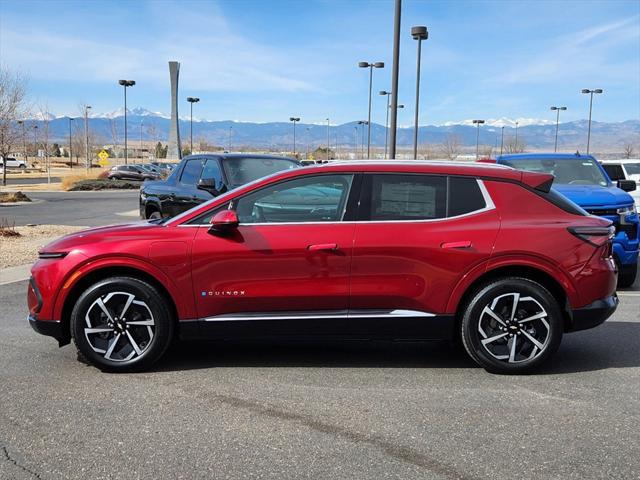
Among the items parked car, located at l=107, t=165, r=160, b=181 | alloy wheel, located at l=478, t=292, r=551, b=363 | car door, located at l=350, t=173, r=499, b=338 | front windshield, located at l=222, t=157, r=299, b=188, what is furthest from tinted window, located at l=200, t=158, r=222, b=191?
parked car, located at l=107, t=165, r=160, b=181

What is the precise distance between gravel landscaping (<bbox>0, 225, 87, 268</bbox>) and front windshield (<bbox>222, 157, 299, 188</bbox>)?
148 inches

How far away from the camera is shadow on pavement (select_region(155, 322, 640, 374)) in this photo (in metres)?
5.32

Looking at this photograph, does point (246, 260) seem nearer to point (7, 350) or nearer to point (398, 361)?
point (398, 361)

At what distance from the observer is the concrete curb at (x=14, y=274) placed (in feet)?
30.2

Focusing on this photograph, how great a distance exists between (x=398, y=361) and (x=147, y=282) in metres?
2.22

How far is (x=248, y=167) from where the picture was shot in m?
10.2

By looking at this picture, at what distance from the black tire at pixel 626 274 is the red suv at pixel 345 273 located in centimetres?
395

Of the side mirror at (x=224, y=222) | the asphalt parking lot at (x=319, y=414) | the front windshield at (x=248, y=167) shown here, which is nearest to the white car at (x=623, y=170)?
the front windshield at (x=248, y=167)

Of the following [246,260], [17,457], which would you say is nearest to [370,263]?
[246,260]

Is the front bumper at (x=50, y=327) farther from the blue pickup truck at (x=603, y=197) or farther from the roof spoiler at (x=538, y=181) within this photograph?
the blue pickup truck at (x=603, y=197)

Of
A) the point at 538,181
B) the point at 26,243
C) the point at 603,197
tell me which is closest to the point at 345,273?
the point at 538,181

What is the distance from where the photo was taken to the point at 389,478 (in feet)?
11.0

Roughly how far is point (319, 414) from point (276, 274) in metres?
1.17

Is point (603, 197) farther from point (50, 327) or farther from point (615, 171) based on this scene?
point (615, 171)
